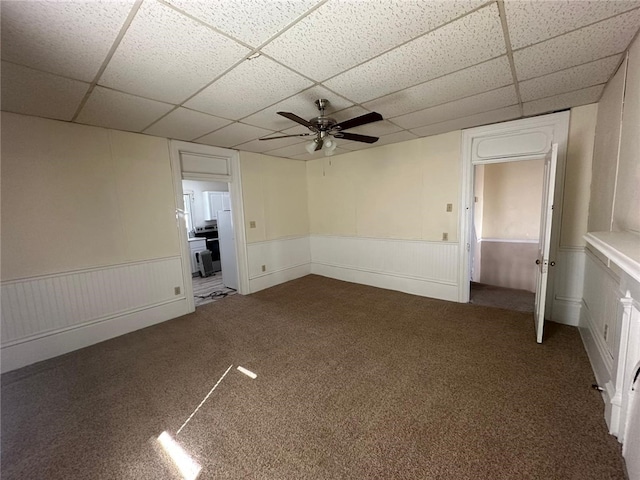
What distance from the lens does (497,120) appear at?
3.19m

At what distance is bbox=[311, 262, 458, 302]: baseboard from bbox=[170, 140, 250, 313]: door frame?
1.78 m

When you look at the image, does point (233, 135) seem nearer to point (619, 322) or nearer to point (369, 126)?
point (369, 126)

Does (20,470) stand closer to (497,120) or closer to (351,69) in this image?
(351,69)

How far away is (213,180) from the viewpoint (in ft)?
13.6

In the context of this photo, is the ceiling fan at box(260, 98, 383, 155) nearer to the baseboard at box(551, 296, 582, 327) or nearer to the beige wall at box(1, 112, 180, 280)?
the beige wall at box(1, 112, 180, 280)

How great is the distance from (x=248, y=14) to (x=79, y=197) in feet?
9.62

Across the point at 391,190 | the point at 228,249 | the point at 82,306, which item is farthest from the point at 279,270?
the point at 82,306

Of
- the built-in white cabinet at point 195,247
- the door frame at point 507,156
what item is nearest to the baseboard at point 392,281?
the door frame at point 507,156

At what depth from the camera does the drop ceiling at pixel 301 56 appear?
1.36 meters

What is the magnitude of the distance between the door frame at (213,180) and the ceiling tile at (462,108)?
2.74m

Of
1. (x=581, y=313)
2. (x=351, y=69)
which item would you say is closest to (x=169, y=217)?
(x=351, y=69)

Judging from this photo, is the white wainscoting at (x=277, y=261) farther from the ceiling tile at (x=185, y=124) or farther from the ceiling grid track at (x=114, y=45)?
the ceiling grid track at (x=114, y=45)

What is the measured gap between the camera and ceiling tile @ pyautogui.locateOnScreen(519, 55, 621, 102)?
1968 millimetres

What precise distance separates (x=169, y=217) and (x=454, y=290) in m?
4.41
